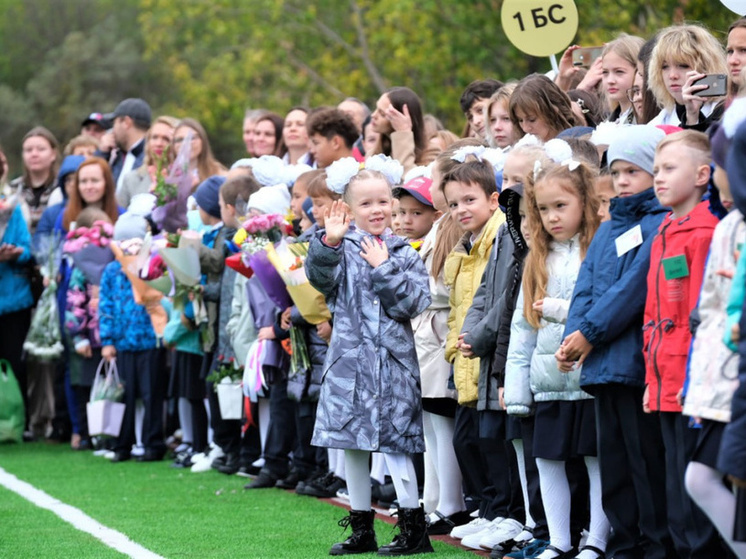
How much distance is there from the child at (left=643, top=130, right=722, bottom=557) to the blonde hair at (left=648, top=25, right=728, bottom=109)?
1.38m

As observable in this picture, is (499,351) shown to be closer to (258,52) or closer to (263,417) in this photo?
(263,417)

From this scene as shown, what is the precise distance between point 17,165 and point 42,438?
3432 cm

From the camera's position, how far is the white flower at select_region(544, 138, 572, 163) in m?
6.82

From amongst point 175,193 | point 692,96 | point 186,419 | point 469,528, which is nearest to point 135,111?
point 175,193

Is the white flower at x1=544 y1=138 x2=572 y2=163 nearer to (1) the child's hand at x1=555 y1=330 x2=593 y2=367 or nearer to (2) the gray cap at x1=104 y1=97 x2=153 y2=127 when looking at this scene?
(1) the child's hand at x1=555 y1=330 x2=593 y2=367

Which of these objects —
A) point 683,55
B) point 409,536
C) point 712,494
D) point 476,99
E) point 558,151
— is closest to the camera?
point 712,494

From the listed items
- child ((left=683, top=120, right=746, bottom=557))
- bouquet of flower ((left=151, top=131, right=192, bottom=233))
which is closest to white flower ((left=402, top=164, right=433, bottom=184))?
bouquet of flower ((left=151, top=131, right=192, bottom=233))

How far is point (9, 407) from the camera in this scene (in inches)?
525

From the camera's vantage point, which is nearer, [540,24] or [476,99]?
[540,24]

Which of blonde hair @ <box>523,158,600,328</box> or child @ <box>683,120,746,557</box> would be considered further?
blonde hair @ <box>523,158,600,328</box>

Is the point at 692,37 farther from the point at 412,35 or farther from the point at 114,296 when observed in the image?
the point at 412,35

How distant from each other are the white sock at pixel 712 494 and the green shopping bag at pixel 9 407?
9.60 metres

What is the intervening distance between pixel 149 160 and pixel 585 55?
5.22m

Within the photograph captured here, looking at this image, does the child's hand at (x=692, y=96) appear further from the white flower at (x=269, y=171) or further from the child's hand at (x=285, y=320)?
the white flower at (x=269, y=171)
